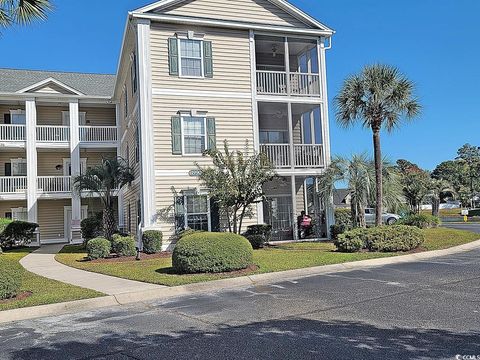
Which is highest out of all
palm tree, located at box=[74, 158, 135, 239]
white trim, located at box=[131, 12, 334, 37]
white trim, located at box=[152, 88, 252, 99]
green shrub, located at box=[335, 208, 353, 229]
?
white trim, located at box=[131, 12, 334, 37]

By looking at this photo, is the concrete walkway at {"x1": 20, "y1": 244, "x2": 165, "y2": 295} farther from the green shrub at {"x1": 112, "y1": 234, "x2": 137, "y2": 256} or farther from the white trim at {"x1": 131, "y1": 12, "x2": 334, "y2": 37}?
the white trim at {"x1": 131, "y1": 12, "x2": 334, "y2": 37}

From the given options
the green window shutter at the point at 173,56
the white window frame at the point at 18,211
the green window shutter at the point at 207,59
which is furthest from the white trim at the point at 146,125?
the white window frame at the point at 18,211

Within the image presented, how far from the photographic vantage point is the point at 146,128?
18.3 meters

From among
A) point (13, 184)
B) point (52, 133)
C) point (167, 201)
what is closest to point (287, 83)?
point (167, 201)

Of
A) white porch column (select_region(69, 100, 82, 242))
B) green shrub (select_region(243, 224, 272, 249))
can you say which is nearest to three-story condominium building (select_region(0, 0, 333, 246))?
green shrub (select_region(243, 224, 272, 249))

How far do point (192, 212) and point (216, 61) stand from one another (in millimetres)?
6612

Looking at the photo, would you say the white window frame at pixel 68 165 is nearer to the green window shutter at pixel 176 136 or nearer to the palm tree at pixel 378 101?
the green window shutter at pixel 176 136

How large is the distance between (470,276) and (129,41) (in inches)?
675

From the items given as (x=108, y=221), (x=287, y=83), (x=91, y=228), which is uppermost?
(x=287, y=83)

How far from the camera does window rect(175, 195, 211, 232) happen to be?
60.7 ft

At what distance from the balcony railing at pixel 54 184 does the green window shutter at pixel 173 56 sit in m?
13.3

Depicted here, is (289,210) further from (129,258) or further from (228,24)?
(228,24)

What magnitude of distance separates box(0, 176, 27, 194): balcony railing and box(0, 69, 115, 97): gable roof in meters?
5.25

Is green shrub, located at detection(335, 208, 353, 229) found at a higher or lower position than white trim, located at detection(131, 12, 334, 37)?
lower
